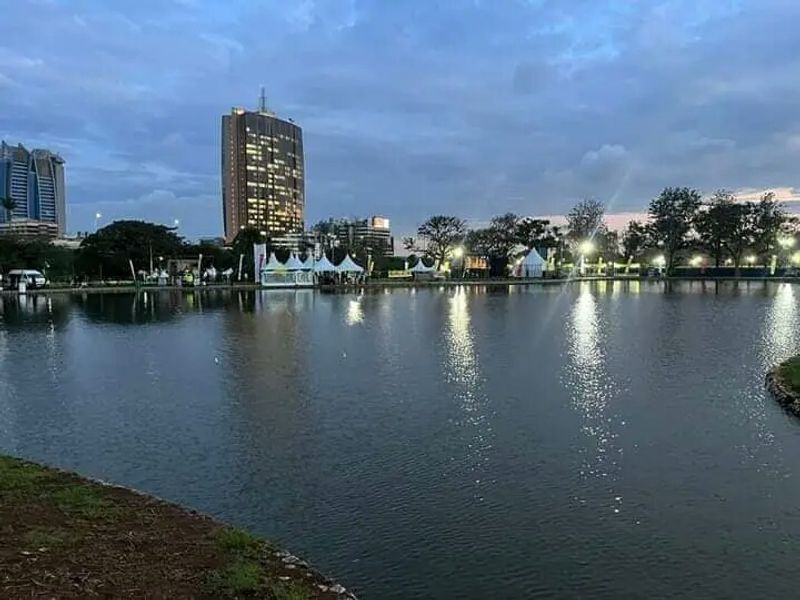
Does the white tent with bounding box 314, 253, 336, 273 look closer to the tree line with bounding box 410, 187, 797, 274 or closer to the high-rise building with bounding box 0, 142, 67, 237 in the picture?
the tree line with bounding box 410, 187, 797, 274

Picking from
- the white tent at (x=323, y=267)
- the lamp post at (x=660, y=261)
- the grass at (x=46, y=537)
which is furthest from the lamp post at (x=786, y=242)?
the grass at (x=46, y=537)

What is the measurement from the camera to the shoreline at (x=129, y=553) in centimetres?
486

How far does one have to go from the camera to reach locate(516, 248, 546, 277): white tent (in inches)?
3479

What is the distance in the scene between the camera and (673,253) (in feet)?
325

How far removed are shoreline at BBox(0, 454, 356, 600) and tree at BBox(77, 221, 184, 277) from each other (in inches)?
3230

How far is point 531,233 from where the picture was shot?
103 meters

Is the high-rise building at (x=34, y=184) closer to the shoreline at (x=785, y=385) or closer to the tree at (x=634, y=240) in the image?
the tree at (x=634, y=240)

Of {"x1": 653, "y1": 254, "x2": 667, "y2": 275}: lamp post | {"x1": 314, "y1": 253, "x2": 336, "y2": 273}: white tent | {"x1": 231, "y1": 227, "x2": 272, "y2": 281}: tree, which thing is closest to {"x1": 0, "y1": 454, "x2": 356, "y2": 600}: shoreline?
{"x1": 314, "y1": 253, "x2": 336, "y2": 273}: white tent

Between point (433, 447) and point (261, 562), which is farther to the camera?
point (433, 447)

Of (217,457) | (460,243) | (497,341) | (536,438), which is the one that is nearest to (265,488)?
(217,457)

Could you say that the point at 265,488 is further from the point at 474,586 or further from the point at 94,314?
the point at 94,314

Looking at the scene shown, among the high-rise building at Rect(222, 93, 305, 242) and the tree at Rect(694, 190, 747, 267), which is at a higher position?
the high-rise building at Rect(222, 93, 305, 242)

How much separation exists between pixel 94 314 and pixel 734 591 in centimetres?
3705

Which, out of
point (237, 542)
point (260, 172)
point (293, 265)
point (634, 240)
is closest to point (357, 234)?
point (260, 172)
